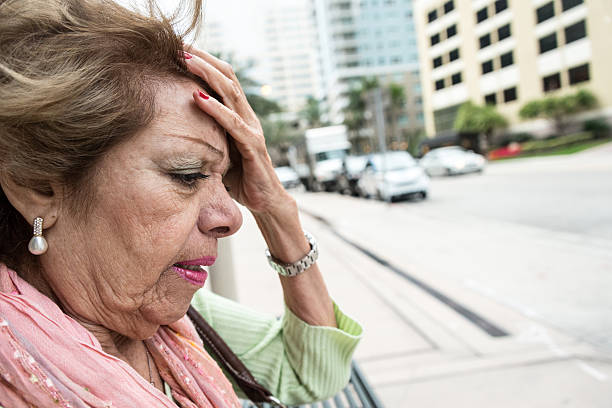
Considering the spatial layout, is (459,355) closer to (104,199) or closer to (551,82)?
(104,199)

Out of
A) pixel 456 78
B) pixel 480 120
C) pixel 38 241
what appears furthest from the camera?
pixel 456 78

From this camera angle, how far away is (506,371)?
3090mm

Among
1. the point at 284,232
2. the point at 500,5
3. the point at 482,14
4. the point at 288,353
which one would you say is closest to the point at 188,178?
the point at 284,232

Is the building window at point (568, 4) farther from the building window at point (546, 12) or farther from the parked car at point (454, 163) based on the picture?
the parked car at point (454, 163)

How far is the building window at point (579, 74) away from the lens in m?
35.5

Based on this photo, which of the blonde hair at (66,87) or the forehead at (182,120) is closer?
the blonde hair at (66,87)

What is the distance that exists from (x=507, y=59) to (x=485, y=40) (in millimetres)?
2549

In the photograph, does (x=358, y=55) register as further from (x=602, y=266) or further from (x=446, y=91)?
(x=602, y=266)

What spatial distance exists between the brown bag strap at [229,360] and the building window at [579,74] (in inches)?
1581

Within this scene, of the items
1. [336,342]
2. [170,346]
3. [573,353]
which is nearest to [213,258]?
[170,346]

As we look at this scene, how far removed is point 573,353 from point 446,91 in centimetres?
4790

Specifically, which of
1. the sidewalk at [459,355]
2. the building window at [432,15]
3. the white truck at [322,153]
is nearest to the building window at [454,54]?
the building window at [432,15]

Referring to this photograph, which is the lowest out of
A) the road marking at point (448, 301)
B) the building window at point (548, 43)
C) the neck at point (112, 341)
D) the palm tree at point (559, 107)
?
the road marking at point (448, 301)

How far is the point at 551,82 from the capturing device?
125 feet
